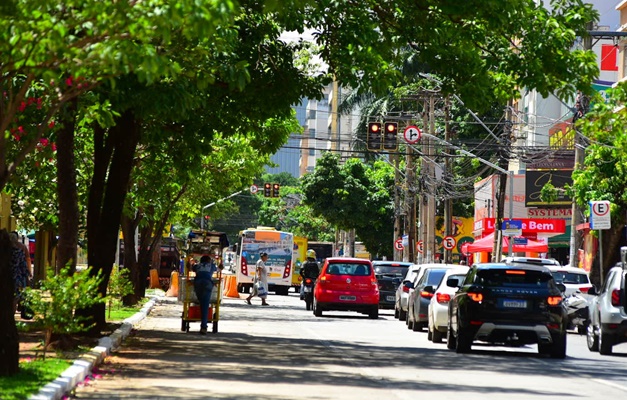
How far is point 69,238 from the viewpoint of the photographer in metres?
21.5

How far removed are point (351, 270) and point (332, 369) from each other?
19.6 metres

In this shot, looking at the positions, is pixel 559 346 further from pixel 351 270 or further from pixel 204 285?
pixel 351 270

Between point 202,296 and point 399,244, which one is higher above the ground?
point 399,244

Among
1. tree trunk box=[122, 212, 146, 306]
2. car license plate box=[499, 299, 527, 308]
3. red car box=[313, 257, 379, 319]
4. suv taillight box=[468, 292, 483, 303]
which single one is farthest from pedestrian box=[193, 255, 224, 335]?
tree trunk box=[122, 212, 146, 306]

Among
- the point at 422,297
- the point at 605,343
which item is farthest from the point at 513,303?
the point at 422,297

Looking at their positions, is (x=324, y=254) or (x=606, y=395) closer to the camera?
(x=606, y=395)

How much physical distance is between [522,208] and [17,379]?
170ft

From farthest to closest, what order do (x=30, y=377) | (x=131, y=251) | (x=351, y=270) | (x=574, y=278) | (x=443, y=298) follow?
(x=131, y=251) → (x=351, y=270) → (x=574, y=278) → (x=443, y=298) → (x=30, y=377)

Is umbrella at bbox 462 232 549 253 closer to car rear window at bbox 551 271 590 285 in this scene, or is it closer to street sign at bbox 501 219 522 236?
street sign at bbox 501 219 522 236

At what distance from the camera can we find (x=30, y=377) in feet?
45.6

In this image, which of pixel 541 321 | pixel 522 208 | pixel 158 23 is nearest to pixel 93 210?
Answer: pixel 541 321

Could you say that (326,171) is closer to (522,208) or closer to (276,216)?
(522,208)

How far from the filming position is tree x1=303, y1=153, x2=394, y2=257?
83.1m

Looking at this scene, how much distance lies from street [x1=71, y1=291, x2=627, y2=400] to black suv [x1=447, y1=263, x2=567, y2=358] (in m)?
0.42
